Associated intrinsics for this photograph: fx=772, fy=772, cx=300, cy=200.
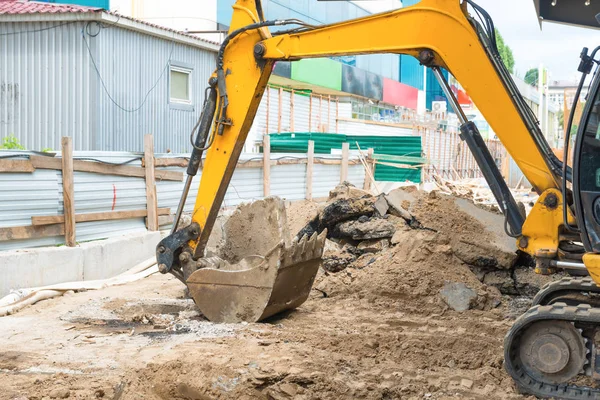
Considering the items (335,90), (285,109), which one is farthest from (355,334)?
(335,90)

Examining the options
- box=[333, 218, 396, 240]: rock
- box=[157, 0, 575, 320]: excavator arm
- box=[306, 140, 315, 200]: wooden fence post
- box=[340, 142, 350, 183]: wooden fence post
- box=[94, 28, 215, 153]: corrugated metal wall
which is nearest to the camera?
box=[157, 0, 575, 320]: excavator arm

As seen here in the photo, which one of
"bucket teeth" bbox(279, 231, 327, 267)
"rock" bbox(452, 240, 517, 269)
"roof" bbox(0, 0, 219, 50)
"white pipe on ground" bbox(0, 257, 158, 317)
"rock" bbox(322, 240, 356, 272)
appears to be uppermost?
"roof" bbox(0, 0, 219, 50)

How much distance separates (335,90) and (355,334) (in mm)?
27561

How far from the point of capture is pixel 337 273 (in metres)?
9.59

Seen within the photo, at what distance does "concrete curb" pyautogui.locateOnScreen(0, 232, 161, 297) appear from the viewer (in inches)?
347

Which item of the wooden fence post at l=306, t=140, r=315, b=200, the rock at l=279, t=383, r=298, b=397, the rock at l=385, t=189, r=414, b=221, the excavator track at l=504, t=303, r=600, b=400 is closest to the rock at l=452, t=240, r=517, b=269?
the rock at l=385, t=189, r=414, b=221

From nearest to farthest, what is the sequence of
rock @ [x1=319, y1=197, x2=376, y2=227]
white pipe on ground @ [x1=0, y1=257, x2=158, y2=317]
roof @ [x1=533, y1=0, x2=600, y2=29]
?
roof @ [x1=533, y1=0, x2=600, y2=29] < white pipe on ground @ [x1=0, y1=257, x2=158, y2=317] < rock @ [x1=319, y1=197, x2=376, y2=227]

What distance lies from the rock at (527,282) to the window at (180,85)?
10.8 meters

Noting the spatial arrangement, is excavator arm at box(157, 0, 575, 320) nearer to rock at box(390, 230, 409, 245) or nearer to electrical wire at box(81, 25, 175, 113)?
rock at box(390, 230, 409, 245)

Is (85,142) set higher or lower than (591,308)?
higher

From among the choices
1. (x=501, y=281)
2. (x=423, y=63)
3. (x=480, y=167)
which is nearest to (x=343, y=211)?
(x=501, y=281)

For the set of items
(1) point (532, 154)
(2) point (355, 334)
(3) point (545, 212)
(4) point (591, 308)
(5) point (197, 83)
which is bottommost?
(2) point (355, 334)

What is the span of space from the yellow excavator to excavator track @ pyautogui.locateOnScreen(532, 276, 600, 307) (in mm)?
11

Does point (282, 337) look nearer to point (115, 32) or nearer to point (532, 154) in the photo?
point (532, 154)
